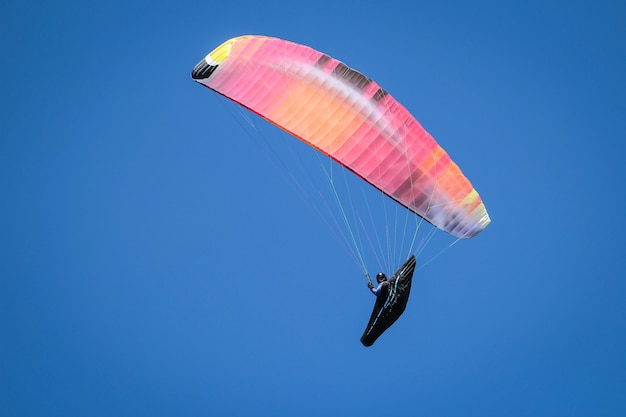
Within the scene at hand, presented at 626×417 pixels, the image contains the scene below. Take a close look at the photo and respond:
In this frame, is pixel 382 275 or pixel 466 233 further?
pixel 466 233

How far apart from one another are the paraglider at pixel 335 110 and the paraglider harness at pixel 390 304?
0.05 ft

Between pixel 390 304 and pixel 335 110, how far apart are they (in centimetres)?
311

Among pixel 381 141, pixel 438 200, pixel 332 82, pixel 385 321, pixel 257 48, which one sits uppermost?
pixel 257 48

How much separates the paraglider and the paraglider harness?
0.02 meters

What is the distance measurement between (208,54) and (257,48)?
2.74ft

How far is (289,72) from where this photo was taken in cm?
1577

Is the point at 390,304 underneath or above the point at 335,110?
underneath

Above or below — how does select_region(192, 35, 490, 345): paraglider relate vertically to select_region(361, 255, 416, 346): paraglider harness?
A: above

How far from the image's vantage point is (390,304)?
15.7 metres

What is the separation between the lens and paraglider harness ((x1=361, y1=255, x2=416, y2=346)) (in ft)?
51.4

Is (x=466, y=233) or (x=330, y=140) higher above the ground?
(x=330, y=140)

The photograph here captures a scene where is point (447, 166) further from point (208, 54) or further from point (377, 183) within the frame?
point (208, 54)

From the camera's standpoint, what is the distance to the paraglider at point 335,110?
15.7 metres

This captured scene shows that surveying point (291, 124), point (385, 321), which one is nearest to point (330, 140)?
point (291, 124)
